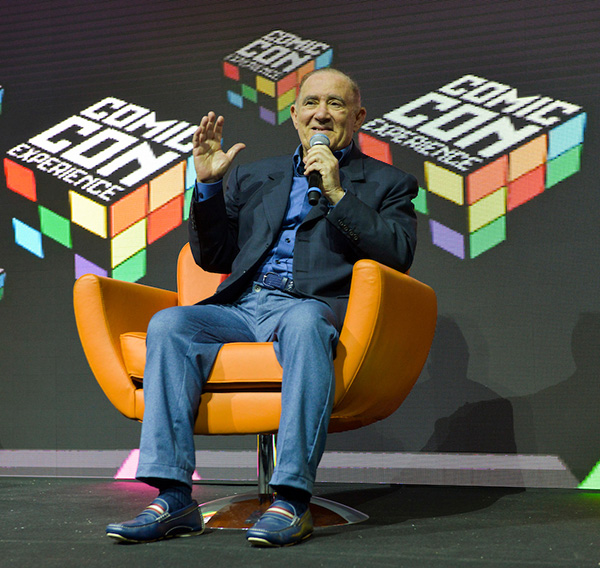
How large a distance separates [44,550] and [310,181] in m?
1.02

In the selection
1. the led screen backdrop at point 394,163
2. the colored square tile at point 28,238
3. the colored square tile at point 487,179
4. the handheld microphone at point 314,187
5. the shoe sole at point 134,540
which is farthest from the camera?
the colored square tile at point 28,238

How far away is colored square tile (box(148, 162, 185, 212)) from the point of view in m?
3.14

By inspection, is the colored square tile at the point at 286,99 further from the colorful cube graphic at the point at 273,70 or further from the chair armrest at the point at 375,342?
the chair armrest at the point at 375,342

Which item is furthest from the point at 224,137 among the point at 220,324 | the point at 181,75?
the point at 220,324

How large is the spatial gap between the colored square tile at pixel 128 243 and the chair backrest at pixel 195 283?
0.80 meters

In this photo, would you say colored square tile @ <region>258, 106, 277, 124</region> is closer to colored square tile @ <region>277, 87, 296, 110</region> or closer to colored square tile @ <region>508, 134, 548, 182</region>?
colored square tile @ <region>277, 87, 296, 110</region>

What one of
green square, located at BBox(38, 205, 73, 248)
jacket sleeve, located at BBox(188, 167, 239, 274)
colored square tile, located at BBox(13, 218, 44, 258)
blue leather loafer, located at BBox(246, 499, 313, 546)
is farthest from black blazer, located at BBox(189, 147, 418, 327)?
colored square tile, located at BBox(13, 218, 44, 258)

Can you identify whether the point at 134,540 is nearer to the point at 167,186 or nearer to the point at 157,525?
the point at 157,525

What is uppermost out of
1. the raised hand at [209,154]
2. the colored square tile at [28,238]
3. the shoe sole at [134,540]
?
the raised hand at [209,154]

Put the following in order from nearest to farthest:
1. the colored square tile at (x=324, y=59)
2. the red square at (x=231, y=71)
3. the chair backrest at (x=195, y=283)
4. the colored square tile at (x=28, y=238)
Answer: the chair backrest at (x=195, y=283), the colored square tile at (x=324, y=59), the red square at (x=231, y=71), the colored square tile at (x=28, y=238)

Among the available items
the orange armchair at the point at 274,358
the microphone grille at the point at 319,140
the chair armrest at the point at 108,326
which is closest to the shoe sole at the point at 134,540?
the orange armchair at the point at 274,358

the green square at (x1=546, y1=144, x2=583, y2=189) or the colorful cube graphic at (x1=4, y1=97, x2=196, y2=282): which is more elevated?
the green square at (x1=546, y1=144, x2=583, y2=189)

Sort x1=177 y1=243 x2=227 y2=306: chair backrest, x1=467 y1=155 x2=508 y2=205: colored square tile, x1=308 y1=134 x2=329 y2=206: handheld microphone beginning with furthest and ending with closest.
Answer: x1=467 y1=155 x2=508 y2=205: colored square tile
x1=177 y1=243 x2=227 y2=306: chair backrest
x1=308 y1=134 x2=329 y2=206: handheld microphone

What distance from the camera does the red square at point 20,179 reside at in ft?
10.8
